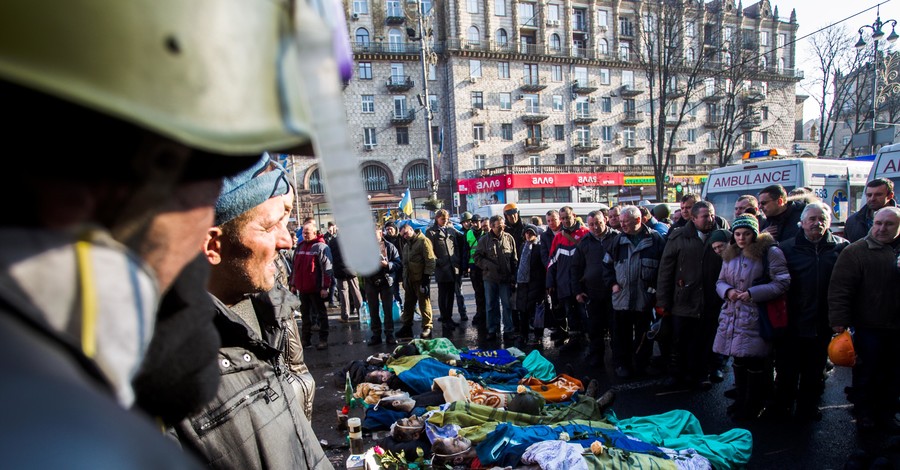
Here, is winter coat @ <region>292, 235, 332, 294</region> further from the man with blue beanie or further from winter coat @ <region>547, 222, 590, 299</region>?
the man with blue beanie

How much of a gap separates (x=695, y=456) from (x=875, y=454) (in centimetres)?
155

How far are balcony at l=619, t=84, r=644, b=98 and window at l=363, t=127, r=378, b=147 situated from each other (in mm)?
22643

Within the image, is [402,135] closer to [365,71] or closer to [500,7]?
[365,71]

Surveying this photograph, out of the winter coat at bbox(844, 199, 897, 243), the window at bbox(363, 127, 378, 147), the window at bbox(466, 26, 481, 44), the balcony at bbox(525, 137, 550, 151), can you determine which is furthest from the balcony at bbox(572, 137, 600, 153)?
the winter coat at bbox(844, 199, 897, 243)

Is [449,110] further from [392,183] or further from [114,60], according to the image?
[114,60]

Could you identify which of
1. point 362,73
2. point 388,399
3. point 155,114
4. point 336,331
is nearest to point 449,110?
point 362,73

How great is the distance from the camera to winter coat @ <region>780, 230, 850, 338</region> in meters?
4.24

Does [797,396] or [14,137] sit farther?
[797,396]

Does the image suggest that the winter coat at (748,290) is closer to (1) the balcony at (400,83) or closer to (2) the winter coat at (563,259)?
(2) the winter coat at (563,259)

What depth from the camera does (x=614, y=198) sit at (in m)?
38.8

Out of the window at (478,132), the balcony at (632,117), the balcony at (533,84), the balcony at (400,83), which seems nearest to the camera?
the balcony at (400,83)

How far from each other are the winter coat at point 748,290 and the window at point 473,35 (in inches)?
1510

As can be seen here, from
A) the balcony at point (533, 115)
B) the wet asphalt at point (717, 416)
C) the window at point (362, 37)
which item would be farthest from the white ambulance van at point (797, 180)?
the window at point (362, 37)

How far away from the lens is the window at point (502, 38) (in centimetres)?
4047
